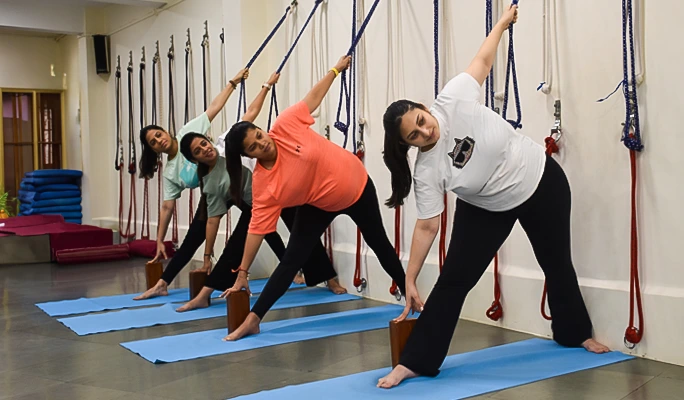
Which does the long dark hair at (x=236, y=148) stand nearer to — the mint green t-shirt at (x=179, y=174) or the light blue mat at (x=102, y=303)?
the mint green t-shirt at (x=179, y=174)

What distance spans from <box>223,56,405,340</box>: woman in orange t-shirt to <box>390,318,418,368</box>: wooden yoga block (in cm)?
83

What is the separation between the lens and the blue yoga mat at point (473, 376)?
2660mm

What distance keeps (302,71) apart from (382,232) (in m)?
2.19

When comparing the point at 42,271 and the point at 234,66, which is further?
the point at 42,271

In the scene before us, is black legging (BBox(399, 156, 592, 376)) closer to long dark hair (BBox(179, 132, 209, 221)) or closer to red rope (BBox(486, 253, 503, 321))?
red rope (BBox(486, 253, 503, 321))

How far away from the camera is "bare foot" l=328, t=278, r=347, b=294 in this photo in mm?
5012

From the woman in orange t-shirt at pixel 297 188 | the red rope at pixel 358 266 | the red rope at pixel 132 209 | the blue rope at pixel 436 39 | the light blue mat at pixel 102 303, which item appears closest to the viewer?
the woman in orange t-shirt at pixel 297 188

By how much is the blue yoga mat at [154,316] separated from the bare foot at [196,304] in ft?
0.12

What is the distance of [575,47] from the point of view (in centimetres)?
336

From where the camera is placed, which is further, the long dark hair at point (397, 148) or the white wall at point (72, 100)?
the white wall at point (72, 100)

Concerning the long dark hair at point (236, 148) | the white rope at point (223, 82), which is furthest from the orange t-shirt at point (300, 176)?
Answer: the white rope at point (223, 82)

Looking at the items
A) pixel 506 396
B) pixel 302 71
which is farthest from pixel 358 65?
pixel 506 396

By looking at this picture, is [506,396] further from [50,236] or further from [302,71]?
[50,236]

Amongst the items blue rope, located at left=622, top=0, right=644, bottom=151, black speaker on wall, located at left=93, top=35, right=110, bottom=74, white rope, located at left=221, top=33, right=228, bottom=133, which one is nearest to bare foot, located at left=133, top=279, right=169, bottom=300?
white rope, located at left=221, top=33, right=228, bottom=133
